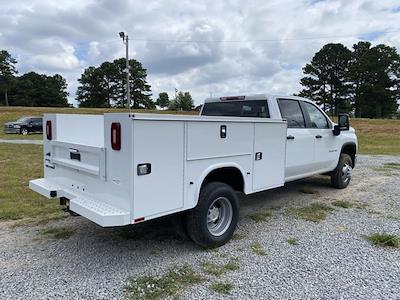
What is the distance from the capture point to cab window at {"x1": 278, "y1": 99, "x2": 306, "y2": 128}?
19.2 feet

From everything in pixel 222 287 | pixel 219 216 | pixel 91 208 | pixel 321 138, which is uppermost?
pixel 321 138

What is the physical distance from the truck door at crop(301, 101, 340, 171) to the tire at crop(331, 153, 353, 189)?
0.37 m

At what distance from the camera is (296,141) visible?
5875 millimetres

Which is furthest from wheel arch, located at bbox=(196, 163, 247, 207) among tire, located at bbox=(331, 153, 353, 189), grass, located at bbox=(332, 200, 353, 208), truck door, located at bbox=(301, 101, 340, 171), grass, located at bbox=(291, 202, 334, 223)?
tire, located at bbox=(331, 153, 353, 189)

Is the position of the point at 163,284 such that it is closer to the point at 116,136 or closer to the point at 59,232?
the point at 116,136

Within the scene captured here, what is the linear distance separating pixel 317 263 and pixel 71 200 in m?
2.79

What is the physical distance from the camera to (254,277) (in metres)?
3.68

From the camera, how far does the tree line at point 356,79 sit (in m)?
68.4

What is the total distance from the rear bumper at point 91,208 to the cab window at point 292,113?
10.8ft

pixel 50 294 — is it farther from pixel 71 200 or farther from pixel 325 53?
pixel 325 53

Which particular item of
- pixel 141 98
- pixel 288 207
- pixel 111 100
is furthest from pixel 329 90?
pixel 288 207

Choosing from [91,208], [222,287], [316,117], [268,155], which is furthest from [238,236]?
[316,117]

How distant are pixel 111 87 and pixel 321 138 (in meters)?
86.7

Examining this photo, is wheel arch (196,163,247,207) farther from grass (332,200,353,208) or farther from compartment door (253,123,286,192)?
grass (332,200,353,208)
